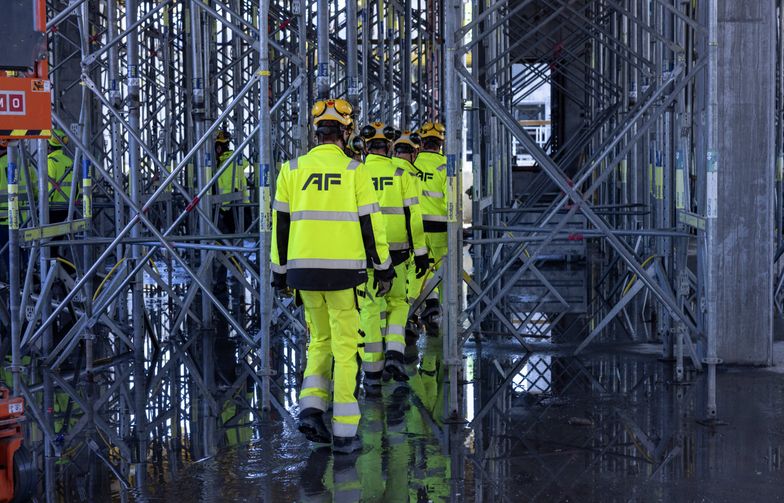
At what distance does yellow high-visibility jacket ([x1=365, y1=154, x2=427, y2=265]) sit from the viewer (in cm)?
1030

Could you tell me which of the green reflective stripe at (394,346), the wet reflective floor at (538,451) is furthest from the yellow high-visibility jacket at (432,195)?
the wet reflective floor at (538,451)

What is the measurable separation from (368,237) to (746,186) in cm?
456

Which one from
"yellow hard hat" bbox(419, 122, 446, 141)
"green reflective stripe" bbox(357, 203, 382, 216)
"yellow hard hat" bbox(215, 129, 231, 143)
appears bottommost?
"green reflective stripe" bbox(357, 203, 382, 216)

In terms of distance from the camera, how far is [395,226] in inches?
415

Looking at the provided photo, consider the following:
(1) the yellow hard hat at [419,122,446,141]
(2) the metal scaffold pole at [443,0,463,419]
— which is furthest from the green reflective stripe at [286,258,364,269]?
(1) the yellow hard hat at [419,122,446,141]

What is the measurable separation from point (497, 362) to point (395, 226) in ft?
5.68

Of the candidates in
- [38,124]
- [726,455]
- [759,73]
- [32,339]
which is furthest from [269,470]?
[759,73]

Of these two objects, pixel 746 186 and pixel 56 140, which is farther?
pixel 56 140

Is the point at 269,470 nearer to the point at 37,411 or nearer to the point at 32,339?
the point at 37,411

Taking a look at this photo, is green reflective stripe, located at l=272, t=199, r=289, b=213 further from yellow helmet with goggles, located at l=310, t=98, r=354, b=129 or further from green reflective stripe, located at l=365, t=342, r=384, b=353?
green reflective stripe, located at l=365, t=342, r=384, b=353

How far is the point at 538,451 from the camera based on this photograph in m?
7.77

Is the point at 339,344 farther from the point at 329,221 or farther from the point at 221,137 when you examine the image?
the point at 221,137

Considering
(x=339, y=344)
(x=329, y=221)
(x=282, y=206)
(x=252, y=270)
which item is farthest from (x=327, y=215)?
(x=252, y=270)

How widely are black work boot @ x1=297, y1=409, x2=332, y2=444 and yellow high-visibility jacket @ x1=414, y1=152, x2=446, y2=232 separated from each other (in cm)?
423
